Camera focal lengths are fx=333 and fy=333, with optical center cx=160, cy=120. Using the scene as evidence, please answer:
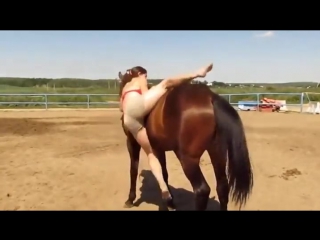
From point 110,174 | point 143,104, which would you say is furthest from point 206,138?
point 110,174

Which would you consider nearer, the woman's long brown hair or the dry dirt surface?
the woman's long brown hair

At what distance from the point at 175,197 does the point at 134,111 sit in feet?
5.14

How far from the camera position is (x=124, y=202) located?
4.43 m

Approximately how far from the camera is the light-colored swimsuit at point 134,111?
143 inches

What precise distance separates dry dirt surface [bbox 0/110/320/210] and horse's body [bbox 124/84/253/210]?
2.62ft

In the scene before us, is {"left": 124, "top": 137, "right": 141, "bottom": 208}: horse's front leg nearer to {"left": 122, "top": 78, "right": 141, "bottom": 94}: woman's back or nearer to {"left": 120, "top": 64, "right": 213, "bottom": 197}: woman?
{"left": 120, "top": 64, "right": 213, "bottom": 197}: woman

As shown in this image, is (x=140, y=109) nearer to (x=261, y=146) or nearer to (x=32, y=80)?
(x=261, y=146)

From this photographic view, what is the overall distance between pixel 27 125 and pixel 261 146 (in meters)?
7.64

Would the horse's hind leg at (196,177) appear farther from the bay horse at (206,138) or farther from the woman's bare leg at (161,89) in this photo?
the woman's bare leg at (161,89)

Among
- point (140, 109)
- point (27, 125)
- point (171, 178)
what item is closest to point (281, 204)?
point (171, 178)

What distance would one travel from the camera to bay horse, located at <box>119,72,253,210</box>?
3.29m

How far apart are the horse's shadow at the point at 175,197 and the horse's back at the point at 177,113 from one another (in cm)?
109

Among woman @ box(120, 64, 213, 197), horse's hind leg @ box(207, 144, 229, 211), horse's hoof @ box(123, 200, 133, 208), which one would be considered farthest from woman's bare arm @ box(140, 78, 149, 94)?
horse's hoof @ box(123, 200, 133, 208)

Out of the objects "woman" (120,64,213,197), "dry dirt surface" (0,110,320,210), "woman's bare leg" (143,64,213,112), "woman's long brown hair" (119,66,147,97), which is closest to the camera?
"woman's bare leg" (143,64,213,112)
